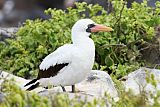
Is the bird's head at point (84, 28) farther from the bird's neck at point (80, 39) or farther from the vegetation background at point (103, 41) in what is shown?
the vegetation background at point (103, 41)

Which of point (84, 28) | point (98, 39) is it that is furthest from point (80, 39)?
point (98, 39)

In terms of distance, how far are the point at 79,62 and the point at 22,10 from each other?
11.2 metres

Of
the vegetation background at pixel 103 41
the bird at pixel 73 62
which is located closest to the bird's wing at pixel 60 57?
the bird at pixel 73 62

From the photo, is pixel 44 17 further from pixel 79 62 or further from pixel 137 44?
pixel 79 62

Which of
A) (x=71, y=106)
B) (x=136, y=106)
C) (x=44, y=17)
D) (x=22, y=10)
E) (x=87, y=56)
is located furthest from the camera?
(x=22, y=10)

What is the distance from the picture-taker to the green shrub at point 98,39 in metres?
10.7

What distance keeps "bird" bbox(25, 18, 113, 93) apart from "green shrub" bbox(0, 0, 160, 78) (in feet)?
8.21

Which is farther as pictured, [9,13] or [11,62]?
[9,13]

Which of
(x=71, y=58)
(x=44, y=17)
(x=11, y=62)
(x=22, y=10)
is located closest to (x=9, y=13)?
(x=22, y=10)

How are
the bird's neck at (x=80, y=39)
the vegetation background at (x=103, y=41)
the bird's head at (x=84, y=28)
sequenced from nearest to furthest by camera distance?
the bird's neck at (x=80, y=39), the bird's head at (x=84, y=28), the vegetation background at (x=103, y=41)

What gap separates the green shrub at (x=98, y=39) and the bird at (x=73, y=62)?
2503mm

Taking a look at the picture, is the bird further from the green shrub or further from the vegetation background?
the green shrub

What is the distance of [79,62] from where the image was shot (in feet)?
24.7

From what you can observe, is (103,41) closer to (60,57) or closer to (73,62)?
(60,57)
